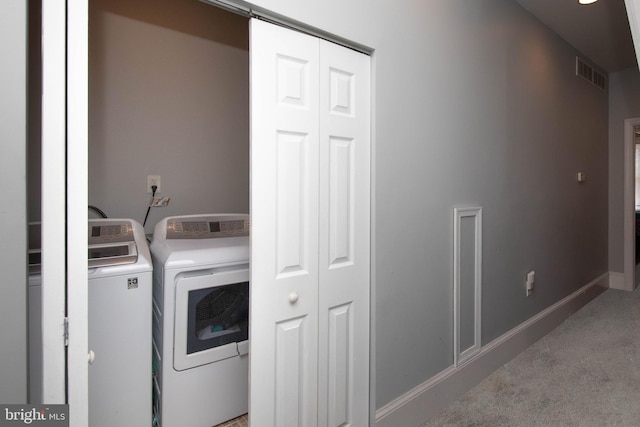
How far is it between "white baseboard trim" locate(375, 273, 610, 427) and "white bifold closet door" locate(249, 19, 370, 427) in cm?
24

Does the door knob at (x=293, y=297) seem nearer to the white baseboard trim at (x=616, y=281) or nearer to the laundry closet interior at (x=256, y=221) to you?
the laundry closet interior at (x=256, y=221)

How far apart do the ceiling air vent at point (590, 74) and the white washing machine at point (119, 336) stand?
434 cm

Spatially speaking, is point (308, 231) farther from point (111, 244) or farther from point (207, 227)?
point (111, 244)

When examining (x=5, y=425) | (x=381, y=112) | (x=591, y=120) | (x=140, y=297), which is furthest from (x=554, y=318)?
(x=5, y=425)

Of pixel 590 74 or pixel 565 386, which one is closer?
pixel 565 386

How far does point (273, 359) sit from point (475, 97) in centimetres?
204

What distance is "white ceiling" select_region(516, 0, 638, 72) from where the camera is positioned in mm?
2674

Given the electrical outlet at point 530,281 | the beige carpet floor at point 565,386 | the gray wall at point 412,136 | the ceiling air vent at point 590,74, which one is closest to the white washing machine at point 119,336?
the gray wall at point 412,136

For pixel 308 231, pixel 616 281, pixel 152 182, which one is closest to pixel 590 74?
pixel 616 281

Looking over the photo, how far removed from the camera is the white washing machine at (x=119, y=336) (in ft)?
4.77

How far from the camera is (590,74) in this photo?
3.77 m

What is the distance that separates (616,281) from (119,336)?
5.44m

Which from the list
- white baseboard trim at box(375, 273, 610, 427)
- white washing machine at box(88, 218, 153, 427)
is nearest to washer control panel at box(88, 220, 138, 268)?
white washing machine at box(88, 218, 153, 427)

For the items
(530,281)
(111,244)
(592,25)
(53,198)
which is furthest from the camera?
(592,25)
